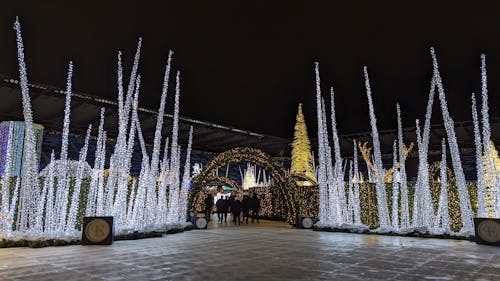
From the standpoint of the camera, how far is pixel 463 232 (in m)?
10.2

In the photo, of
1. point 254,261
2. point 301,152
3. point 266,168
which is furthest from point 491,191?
point 301,152

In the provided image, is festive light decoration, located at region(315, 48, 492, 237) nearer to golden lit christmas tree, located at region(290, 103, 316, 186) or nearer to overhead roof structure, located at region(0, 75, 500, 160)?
golden lit christmas tree, located at region(290, 103, 316, 186)

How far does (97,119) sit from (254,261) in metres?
23.2

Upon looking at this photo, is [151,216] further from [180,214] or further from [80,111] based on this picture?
[80,111]

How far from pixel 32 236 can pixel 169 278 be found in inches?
202

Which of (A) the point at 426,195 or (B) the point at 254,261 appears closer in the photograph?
(B) the point at 254,261

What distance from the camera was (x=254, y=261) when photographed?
6.59 metres

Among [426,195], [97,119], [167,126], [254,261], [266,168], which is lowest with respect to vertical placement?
[254,261]

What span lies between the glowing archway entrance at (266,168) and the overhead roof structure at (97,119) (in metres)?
11.2

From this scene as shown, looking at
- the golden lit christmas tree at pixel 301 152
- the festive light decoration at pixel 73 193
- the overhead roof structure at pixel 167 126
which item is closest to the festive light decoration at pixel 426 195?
the festive light decoration at pixel 73 193

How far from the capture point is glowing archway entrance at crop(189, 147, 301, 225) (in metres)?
14.2

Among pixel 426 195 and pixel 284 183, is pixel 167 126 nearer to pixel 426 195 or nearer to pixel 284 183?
pixel 284 183

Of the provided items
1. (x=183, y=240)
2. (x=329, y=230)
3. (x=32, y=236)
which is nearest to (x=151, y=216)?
(x=183, y=240)

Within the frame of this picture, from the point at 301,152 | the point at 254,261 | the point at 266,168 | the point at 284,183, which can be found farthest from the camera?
the point at 301,152
